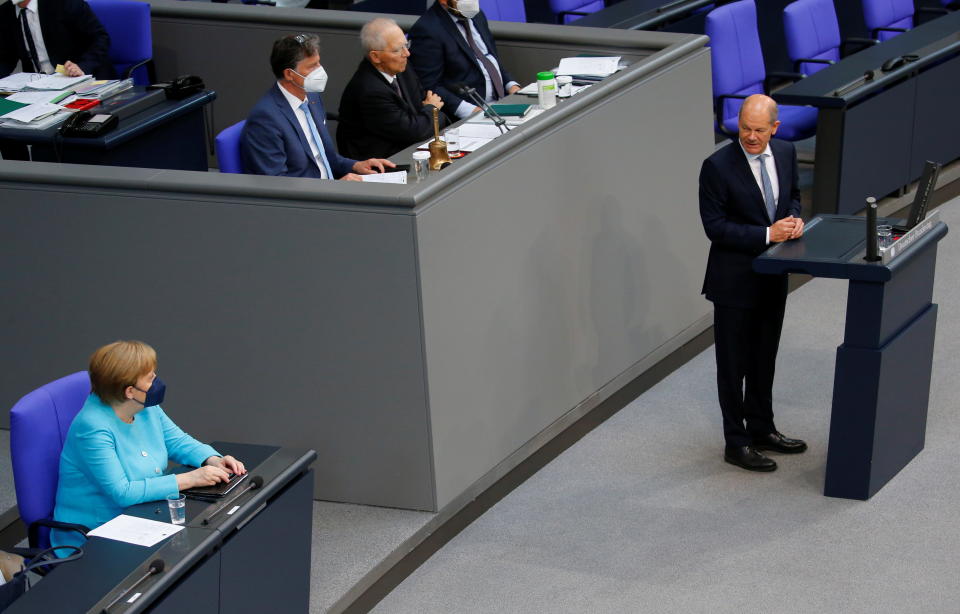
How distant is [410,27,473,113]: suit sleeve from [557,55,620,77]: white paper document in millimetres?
548

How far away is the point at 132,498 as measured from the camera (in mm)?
4547

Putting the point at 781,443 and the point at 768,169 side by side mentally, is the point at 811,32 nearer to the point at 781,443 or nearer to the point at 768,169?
the point at 768,169

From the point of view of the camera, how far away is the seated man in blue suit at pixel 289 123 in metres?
6.17

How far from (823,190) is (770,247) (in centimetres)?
237

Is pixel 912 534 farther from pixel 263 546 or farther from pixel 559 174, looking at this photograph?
pixel 263 546

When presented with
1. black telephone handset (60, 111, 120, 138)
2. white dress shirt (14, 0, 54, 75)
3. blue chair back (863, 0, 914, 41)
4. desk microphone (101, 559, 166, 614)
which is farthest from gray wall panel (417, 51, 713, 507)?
white dress shirt (14, 0, 54, 75)

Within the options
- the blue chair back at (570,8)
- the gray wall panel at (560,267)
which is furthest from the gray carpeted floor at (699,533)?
the blue chair back at (570,8)

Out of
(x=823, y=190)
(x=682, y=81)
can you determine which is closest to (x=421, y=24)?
(x=682, y=81)

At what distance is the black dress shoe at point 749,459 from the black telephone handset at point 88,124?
10.1 feet

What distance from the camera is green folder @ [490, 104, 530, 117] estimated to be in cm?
675

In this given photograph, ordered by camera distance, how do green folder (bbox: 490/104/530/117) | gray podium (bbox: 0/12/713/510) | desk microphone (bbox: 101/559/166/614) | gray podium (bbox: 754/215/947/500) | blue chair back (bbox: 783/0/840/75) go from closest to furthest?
desk microphone (bbox: 101/559/166/614) < gray podium (bbox: 0/12/713/510) < gray podium (bbox: 754/215/947/500) < green folder (bbox: 490/104/530/117) < blue chair back (bbox: 783/0/840/75)

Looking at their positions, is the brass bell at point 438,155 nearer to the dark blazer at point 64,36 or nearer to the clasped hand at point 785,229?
the clasped hand at point 785,229

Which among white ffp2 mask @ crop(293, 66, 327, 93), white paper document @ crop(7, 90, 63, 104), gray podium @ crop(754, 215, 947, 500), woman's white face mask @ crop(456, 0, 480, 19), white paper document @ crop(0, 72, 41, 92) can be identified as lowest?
gray podium @ crop(754, 215, 947, 500)

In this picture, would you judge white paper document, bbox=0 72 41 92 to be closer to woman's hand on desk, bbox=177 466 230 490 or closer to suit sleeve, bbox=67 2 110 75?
suit sleeve, bbox=67 2 110 75
